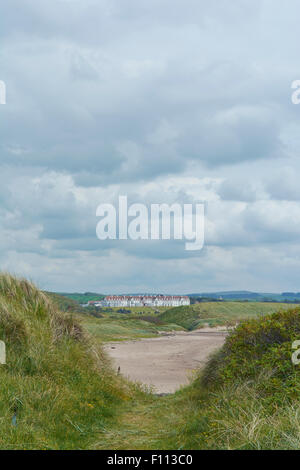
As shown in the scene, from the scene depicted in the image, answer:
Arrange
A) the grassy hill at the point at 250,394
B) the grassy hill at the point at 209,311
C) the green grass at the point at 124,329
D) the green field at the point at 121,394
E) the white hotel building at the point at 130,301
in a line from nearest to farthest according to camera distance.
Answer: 1. the grassy hill at the point at 250,394
2. the green field at the point at 121,394
3. the green grass at the point at 124,329
4. the grassy hill at the point at 209,311
5. the white hotel building at the point at 130,301

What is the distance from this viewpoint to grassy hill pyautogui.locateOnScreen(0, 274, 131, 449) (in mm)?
→ 7770

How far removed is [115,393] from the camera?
37.2 feet

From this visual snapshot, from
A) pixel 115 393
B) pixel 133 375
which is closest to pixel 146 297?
pixel 133 375

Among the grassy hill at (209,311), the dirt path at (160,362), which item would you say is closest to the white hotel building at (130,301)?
the grassy hill at (209,311)

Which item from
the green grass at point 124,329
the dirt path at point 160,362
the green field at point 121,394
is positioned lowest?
the green grass at point 124,329

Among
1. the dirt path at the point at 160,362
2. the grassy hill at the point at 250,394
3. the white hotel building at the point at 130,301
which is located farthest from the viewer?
the white hotel building at the point at 130,301

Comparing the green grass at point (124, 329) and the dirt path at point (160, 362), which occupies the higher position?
the dirt path at point (160, 362)

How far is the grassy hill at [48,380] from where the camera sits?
7770 mm

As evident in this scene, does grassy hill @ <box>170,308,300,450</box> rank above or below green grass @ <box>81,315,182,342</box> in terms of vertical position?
above

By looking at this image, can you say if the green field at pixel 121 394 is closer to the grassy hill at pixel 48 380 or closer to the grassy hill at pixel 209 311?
the grassy hill at pixel 48 380

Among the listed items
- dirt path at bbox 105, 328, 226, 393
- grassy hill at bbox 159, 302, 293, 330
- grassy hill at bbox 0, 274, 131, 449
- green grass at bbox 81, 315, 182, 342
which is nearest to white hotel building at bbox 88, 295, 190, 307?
grassy hill at bbox 159, 302, 293, 330

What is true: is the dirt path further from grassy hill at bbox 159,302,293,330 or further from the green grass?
grassy hill at bbox 159,302,293,330
